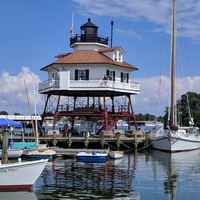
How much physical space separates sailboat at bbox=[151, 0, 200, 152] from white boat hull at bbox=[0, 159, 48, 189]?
27.6 m

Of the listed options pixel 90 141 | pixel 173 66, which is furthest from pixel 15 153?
pixel 173 66

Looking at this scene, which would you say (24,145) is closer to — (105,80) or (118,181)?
(118,181)

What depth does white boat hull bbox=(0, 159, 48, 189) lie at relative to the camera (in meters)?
23.9

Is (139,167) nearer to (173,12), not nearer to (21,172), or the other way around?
(21,172)

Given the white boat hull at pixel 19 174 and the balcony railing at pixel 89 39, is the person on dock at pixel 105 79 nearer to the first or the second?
the balcony railing at pixel 89 39

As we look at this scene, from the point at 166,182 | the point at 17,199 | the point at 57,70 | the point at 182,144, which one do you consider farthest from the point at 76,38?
the point at 17,199

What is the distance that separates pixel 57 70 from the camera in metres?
58.6

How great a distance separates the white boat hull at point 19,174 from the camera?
78.4 feet

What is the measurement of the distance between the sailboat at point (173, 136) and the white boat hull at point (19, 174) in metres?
27.6

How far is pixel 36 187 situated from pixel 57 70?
33886mm

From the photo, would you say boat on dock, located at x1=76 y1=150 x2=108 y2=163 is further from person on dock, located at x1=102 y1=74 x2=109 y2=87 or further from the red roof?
the red roof

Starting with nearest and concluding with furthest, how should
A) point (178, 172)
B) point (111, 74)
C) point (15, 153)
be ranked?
point (178, 172) → point (15, 153) → point (111, 74)

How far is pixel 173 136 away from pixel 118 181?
22824 mm

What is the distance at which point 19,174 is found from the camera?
2427 centimetres
